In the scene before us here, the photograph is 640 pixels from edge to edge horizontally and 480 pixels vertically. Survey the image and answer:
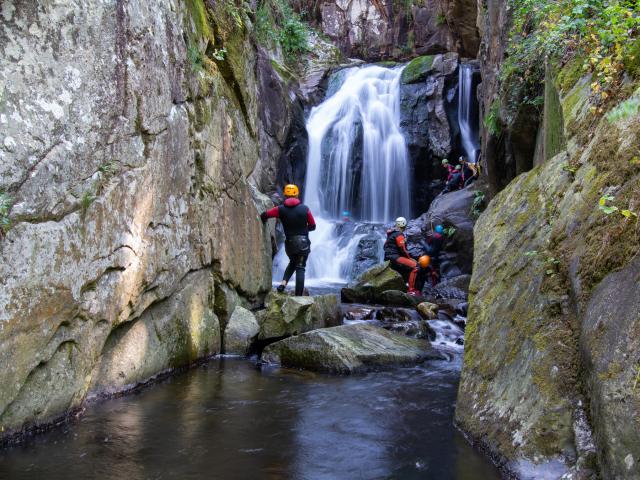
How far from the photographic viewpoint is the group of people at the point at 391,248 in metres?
9.59

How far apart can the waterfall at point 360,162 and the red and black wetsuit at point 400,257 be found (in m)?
5.47

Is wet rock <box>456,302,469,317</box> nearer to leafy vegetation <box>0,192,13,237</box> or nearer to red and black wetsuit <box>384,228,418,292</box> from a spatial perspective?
red and black wetsuit <box>384,228,418,292</box>

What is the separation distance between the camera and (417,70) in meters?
21.5

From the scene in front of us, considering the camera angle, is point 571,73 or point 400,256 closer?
point 571,73

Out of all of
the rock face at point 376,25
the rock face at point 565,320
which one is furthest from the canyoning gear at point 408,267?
the rock face at point 376,25

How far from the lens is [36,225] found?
4.24 meters

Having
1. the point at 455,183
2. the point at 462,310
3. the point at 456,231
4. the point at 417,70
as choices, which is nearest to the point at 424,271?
the point at 456,231

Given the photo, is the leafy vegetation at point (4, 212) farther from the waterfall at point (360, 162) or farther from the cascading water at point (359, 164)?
the waterfall at point (360, 162)

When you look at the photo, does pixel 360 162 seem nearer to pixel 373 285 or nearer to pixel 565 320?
pixel 373 285

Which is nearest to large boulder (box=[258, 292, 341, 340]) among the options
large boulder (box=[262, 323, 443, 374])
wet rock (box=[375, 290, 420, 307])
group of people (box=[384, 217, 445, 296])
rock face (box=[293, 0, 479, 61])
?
large boulder (box=[262, 323, 443, 374])

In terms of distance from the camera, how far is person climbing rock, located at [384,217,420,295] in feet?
44.0

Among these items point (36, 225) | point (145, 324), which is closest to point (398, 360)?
point (145, 324)

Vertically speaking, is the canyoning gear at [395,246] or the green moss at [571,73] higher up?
the green moss at [571,73]

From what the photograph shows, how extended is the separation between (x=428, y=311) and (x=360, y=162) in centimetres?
1033
